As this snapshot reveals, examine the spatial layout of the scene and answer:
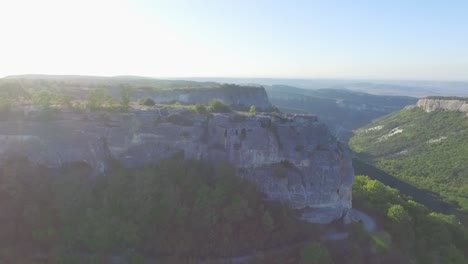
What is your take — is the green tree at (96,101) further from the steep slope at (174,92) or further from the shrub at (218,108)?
the steep slope at (174,92)

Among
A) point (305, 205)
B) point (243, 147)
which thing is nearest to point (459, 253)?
point (305, 205)

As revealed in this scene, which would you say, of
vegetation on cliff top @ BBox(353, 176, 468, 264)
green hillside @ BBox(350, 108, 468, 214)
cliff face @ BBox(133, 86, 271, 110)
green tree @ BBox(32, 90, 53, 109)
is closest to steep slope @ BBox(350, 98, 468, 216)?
green hillside @ BBox(350, 108, 468, 214)

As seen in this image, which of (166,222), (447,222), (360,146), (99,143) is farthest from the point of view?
A: (360,146)

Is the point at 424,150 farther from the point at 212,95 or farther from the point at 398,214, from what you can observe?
the point at 398,214

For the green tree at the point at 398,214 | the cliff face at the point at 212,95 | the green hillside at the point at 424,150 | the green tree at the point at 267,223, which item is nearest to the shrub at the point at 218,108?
the green tree at the point at 267,223

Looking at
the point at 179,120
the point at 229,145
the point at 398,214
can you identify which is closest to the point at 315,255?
the point at 229,145

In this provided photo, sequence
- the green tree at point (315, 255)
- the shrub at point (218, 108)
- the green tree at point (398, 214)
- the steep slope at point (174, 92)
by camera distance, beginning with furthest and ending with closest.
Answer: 1. the steep slope at point (174, 92)
2. the green tree at point (398, 214)
3. the shrub at point (218, 108)
4. the green tree at point (315, 255)

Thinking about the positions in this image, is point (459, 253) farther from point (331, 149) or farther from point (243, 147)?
point (243, 147)
